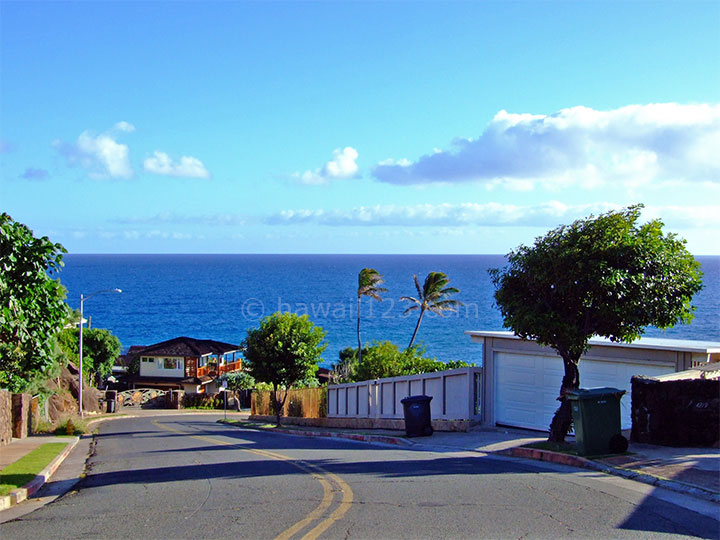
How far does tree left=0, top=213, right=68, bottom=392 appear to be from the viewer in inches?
436

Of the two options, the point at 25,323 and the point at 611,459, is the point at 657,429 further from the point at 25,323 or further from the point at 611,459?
the point at 25,323

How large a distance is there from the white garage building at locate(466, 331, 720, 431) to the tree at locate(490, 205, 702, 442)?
1462 millimetres

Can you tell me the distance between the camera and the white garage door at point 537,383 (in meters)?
16.7

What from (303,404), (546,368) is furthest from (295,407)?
(546,368)

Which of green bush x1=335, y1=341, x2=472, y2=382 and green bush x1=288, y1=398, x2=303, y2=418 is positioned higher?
green bush x1=335, y1=341, x2=472, y2=382

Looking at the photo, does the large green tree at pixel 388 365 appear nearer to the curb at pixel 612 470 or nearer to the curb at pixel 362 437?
the curb at pixel 362 437

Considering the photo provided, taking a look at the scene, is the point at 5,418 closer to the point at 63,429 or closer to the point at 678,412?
the point at 63,429

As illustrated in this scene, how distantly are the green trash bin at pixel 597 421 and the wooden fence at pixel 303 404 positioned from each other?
766 inches

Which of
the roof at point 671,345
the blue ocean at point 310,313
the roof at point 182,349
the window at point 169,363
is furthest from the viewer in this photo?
the blue ocean at point 310,313

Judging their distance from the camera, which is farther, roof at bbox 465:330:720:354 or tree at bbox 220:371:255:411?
tree at bbox 220:371:255:411

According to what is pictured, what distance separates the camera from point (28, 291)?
38.0ft

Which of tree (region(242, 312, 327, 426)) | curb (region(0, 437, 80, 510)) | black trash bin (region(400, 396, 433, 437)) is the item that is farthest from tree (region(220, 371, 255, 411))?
curb (region(0, 437, 80, 510))

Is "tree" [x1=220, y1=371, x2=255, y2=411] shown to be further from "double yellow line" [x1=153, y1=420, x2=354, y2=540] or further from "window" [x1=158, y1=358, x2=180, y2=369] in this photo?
"double yellow line" [x1=153, y1=420, x2=354, y2=540]

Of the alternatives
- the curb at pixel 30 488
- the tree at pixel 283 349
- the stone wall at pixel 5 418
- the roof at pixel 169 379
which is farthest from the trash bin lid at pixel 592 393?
the roof at pixel 169 379
